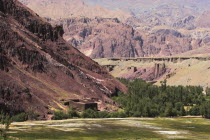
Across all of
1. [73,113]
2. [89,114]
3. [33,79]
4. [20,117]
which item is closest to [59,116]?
[73,113]

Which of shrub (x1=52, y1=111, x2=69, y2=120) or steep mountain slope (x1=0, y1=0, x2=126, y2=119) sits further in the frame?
steep mountain slope (x1=0, y1=0, x2=126, y2=119)

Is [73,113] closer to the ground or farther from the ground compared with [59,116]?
farther from the ground

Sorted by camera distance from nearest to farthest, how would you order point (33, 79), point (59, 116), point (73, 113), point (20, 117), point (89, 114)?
point (20, 117) → point (59, 116) → point (73, 113) → point (89, 114) → point (33, 79)

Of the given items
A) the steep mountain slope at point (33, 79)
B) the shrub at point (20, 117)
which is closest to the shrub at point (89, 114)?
the steep mountain slope at point (33, 79)

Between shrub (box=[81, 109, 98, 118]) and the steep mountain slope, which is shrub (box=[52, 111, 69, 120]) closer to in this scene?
the steep mountain slope

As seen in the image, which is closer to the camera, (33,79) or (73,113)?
(73,113)

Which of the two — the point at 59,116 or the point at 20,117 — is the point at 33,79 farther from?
the point at 20,117

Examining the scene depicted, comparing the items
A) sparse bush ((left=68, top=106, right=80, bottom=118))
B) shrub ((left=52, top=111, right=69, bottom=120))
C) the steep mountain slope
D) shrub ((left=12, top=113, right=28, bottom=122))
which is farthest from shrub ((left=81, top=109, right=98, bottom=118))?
shrub ((left=12, top=113, right=28, bottom=122))

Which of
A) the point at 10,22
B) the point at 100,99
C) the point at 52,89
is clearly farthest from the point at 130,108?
the point at 10,22

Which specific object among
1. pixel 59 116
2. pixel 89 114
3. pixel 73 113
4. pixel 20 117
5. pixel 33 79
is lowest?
pixel 20 117

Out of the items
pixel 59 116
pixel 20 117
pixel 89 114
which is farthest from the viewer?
pixel 89 114

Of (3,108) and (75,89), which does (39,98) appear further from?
(75,89)

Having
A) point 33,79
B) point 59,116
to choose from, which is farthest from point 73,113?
point 33,79

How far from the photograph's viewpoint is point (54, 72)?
185 meters
